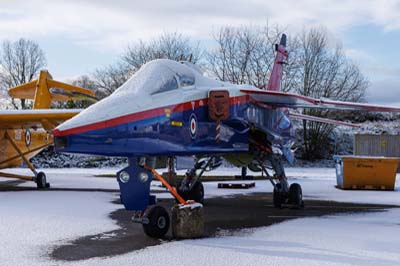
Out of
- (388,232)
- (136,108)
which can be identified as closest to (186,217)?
(136,108)

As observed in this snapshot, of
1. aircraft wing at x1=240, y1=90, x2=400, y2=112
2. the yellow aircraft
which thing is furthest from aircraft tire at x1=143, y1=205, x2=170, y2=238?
the yellow aircraft

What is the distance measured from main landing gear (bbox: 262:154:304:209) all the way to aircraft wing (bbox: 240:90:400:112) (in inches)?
56.1

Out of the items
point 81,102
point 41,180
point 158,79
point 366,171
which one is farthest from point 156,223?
point 81,102

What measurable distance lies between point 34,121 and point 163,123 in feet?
31.8

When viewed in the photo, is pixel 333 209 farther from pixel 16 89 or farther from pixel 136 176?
pixel 16 89

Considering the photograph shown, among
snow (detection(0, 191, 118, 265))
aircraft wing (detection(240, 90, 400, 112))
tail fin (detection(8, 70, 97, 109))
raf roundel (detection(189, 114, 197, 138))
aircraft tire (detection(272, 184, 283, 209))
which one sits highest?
tail fin (detection(8, 70, 97, 109))

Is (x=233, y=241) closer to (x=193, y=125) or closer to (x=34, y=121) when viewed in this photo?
(x=193, y=125)

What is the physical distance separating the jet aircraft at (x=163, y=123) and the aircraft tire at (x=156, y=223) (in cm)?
1

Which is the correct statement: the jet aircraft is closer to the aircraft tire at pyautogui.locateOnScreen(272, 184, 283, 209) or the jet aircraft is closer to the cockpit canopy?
the cockpit canopy

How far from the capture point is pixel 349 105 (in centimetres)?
1070

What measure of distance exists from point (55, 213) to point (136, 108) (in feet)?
13.3

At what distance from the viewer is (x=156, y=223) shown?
7656 mm

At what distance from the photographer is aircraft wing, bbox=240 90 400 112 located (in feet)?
35.0

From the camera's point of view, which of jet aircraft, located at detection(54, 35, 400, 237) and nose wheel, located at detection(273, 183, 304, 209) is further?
nose wheel, located at detection(273, 183, 304, 209)
